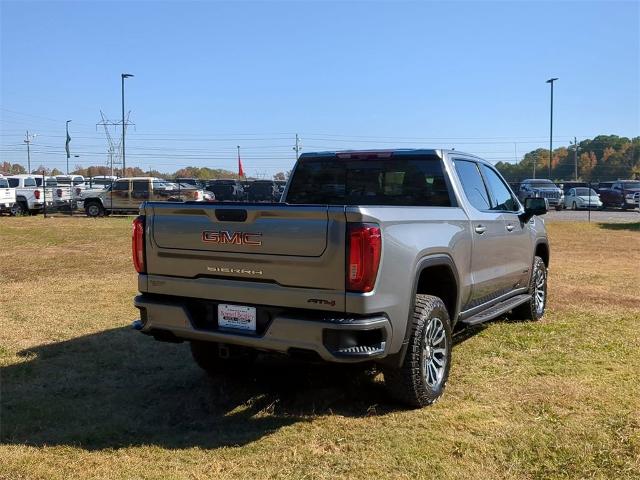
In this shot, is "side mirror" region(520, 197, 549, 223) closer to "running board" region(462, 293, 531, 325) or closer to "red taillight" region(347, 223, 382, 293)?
"running board" region(462, 293, 531, 325)

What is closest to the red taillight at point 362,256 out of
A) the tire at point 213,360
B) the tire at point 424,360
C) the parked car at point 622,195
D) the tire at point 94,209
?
the tire at point 424,360

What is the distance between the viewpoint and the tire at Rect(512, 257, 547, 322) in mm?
6859

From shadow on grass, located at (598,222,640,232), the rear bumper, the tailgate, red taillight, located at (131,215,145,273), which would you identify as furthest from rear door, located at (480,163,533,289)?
shadow on grass, located at (598,222,640,232)

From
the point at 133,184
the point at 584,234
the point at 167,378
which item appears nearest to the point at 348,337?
the point at 167,378

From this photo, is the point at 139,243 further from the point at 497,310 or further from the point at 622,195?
the point at 622,195

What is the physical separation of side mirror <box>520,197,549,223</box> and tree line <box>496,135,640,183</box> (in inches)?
2885

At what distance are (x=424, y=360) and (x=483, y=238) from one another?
5.04 ft

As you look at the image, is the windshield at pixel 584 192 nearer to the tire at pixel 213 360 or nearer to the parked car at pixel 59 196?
the parked car at pixel 59 196

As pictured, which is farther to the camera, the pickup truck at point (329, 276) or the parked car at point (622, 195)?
the parked car at point (622, 195)

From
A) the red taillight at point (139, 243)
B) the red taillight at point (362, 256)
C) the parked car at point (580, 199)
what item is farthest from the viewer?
the parked car at point (580, 199)

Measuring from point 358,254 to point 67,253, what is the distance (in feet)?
38.2

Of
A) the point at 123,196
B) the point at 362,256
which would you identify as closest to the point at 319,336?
the point at 362,256

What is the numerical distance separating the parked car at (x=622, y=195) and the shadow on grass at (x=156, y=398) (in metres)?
34.2

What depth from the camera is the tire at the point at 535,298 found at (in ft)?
22.5
